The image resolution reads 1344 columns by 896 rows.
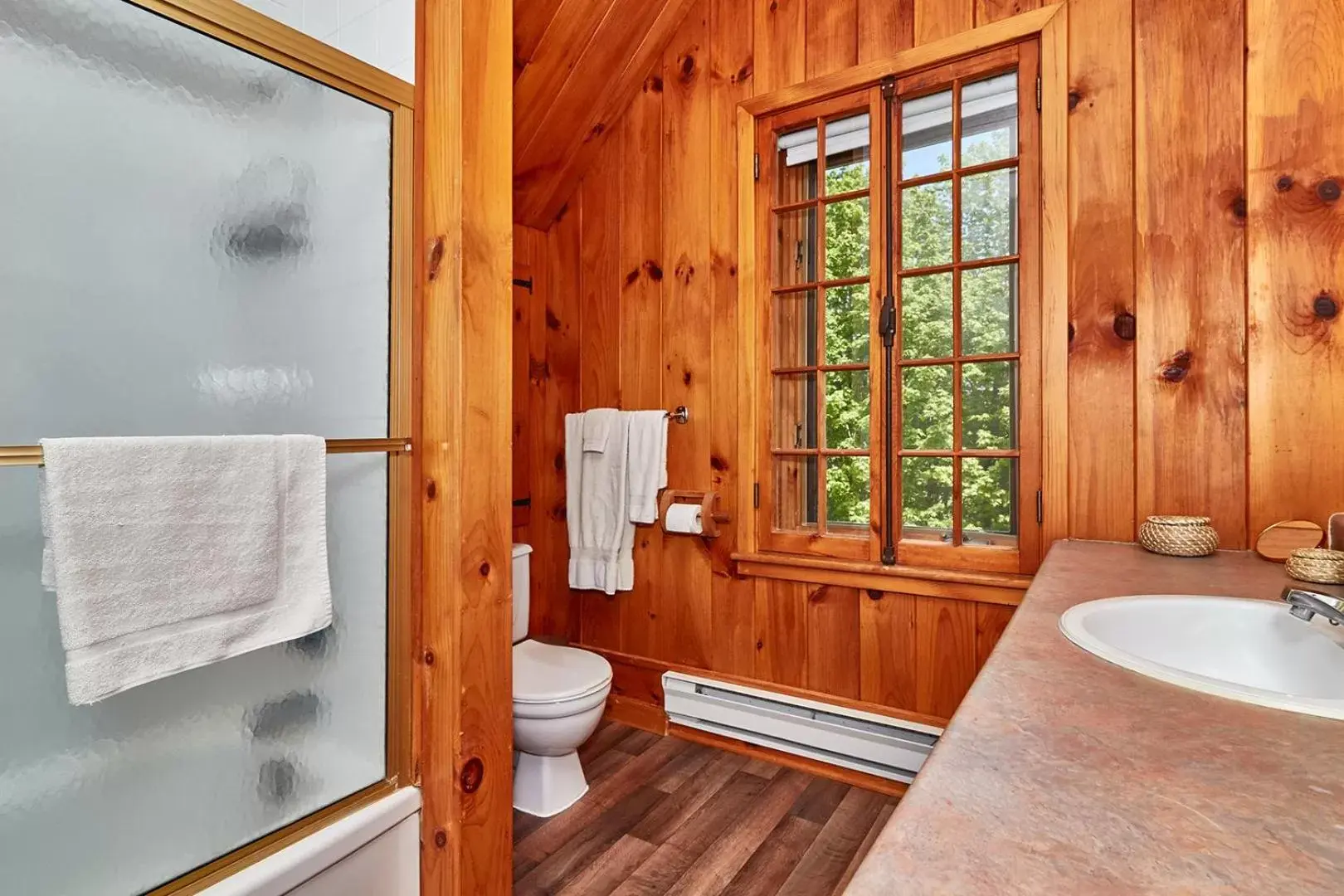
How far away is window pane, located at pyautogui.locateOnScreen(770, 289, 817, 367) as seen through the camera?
7.68ft

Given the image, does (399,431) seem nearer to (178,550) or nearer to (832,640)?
(178,550)

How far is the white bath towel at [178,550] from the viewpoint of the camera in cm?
87

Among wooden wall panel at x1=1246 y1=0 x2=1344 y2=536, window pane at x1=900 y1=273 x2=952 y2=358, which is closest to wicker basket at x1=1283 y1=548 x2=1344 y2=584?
wooden wall panel at x1=1246 y1=0 x2=1344 y2=536

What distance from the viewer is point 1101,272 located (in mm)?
1796

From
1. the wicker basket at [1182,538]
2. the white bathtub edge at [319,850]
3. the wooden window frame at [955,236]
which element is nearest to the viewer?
the white bathtub edge at [319,850]

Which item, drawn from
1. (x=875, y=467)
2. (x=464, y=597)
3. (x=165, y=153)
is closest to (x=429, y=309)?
(x=165, y=153)

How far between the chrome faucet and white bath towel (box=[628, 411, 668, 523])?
5.98 feet

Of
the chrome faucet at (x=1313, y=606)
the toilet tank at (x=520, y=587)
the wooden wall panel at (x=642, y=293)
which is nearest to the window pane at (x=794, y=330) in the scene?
the wooden wall panel at (x=642, y=293)

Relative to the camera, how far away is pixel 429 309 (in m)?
1.32

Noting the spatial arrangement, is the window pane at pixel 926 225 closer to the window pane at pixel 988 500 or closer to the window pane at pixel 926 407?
the window pane at pixel 926 407

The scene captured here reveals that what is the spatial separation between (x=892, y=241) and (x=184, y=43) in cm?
184

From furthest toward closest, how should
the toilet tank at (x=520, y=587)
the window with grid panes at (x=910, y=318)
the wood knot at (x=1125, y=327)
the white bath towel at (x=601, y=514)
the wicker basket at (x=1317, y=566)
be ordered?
the white bath towel at (x=601, y=514) → the toilet tank at (x=520, y=587) → the window with grid panes at (x=910, y=318) → the wood knot at (x=1125, y=327) → the wicker basket at (x=1317, y=566)

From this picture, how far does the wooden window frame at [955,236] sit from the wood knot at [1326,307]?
508 millimetres

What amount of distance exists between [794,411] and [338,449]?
158 cm
